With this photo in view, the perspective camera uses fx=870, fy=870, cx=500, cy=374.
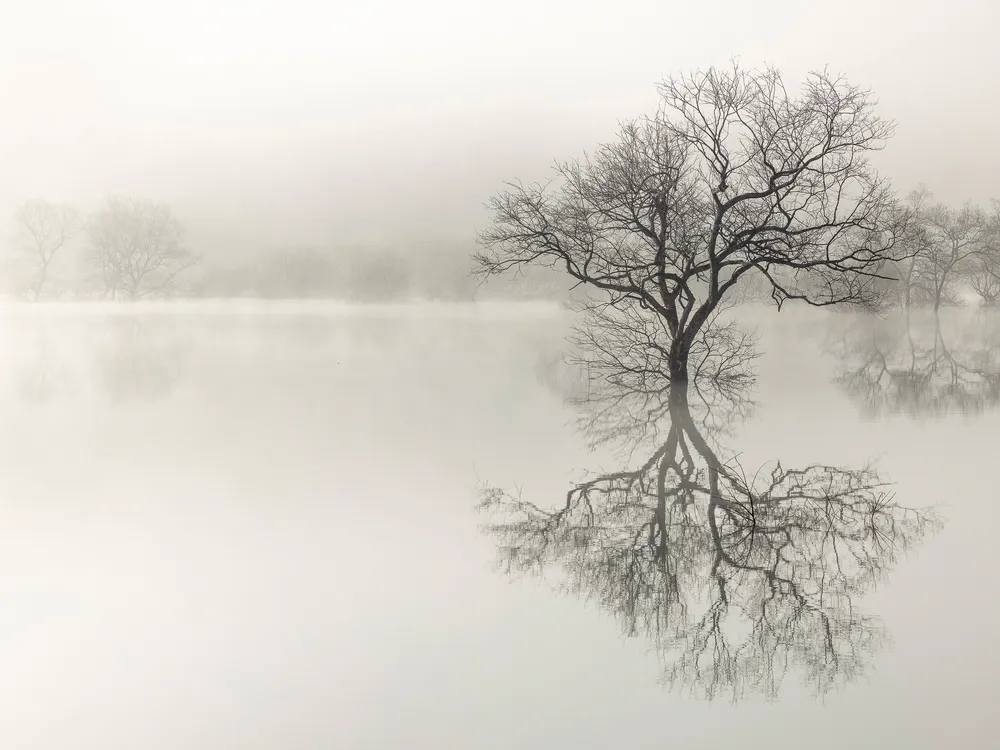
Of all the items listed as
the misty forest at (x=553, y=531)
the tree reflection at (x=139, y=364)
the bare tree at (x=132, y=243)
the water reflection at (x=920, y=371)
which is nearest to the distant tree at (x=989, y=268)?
the water reflection at (x=920, y=371)

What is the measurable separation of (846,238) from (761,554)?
1206cm

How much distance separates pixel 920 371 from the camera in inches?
879

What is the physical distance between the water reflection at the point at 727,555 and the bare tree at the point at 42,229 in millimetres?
73207

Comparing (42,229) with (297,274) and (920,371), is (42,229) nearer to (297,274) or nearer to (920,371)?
(297,274)

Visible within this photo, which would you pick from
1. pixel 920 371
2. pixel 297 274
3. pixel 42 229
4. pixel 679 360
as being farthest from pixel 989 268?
pixel 42 229

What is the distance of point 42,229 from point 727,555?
7724 cm

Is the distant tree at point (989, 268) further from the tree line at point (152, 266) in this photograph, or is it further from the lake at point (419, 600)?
the lake at point (419, 600)

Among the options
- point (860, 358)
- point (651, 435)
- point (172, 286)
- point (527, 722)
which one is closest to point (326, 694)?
point (527, 722)

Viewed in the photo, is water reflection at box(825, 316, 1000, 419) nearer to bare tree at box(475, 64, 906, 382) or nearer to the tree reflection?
bare tree at box(475, 64, 906, 382)

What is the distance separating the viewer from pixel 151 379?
22.0 metres

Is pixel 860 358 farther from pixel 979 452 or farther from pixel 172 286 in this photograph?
pixel 172 286

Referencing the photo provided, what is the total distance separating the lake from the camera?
4969mm

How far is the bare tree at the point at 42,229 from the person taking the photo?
2837 inches

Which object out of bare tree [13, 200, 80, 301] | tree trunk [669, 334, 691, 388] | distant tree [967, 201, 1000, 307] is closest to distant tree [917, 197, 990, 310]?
distant tree [967, 201, 1000, 307]
